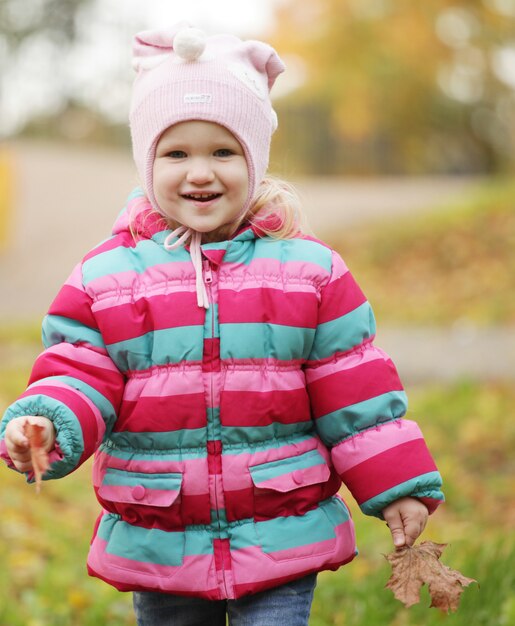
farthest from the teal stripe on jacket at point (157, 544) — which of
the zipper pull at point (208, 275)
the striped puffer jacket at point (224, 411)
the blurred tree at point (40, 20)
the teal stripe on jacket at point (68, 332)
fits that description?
the blurred tree at point (40, 20)

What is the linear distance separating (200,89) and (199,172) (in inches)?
7.4

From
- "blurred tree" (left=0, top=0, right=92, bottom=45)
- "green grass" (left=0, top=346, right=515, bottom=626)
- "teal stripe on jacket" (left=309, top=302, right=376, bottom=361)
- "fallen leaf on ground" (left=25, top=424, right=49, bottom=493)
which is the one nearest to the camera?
"fallen leaf on ground" (left=25, top=424, right=49, bottom=493)

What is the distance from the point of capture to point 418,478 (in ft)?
7.36

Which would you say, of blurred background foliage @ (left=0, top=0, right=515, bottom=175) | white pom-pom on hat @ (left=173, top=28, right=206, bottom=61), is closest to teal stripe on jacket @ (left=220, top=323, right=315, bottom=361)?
white pom-pom on hat @ (left=173, top=28, right=206, bottom=61)

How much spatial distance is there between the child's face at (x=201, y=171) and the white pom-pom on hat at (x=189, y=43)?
154 mm

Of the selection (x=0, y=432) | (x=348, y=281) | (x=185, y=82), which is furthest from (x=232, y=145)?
(x=0, y=432)

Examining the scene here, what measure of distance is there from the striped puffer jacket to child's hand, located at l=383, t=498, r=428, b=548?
0.03 metres

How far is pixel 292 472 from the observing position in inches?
88.0

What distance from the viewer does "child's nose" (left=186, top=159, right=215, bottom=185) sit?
2.26 metres

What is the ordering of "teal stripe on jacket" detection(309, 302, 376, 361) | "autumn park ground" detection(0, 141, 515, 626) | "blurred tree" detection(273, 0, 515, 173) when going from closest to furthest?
"teal stripe on jacket" detection(309, 302, 376, 361)
"autumn park ground" detection(0, 141, 515, 626)
"blurred tree" detection(273, 0, 515, 173)

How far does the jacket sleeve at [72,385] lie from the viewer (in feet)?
6.87

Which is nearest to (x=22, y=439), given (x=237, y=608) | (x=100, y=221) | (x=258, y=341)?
(x=258, y=341)

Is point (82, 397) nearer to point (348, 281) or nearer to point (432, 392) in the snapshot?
point (348, 281)

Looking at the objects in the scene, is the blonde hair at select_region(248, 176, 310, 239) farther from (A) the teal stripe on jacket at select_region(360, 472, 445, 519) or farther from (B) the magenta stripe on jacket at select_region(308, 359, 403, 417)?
(A) the teal stripe on jacket at select_region(360, 472, 445, 519)
